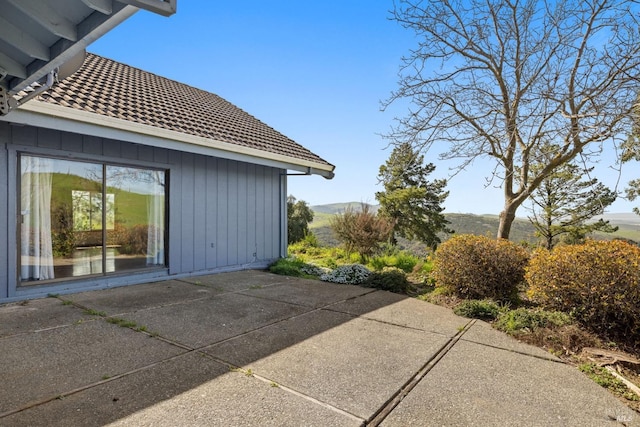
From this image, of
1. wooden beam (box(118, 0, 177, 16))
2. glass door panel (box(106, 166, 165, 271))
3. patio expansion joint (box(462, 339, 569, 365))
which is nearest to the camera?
wooden beam (box(118, 0, 177, 16))

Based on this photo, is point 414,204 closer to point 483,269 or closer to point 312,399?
point 483,269

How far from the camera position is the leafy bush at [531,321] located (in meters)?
3.85

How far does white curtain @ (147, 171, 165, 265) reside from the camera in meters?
6.42

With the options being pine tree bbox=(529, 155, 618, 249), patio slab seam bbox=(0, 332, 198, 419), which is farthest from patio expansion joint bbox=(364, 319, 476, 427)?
pine tree bbox=(529, 155, 618, 249)

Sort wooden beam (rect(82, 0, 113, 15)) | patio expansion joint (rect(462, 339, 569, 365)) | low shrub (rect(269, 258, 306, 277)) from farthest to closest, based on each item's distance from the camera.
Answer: low shrub (rect(269, 258, 306, 277)) → patio expansion joint (rect(462, 339, 569, 365)) → wooden beam (rect(82, 0, 113, 15))

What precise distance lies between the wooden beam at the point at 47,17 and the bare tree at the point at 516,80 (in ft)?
20.8

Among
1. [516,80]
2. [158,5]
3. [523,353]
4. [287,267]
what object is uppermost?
[516,80]

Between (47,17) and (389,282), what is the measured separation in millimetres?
5694

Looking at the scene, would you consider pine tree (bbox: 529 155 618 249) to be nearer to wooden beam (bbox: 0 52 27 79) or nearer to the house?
the house

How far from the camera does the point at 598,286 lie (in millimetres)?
3734

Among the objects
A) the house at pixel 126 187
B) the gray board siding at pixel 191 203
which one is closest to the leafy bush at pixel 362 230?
the house at pixel 126 187

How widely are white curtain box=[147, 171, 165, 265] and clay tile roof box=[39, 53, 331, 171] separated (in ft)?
3.98

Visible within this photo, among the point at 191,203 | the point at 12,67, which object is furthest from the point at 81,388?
the point at 191,203

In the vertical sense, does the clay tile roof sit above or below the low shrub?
above
